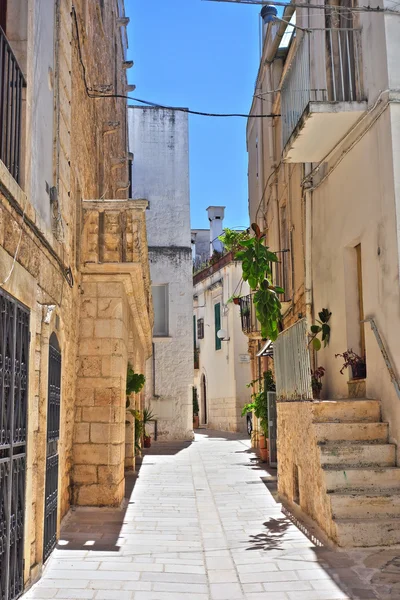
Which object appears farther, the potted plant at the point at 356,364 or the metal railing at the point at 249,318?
the metal railing at the point at 249,318

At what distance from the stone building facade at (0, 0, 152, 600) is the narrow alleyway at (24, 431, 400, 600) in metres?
0.39

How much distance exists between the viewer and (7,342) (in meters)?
4.64

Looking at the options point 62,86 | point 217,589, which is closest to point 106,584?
point 217,589

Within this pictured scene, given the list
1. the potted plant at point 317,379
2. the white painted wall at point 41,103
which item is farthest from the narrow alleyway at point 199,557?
the white painted wall at point 41,103

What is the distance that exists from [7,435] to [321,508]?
143 inches

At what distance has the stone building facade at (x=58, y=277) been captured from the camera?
4855 mm

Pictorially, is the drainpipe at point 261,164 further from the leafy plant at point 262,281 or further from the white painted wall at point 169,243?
the white painted wall at point 169,243

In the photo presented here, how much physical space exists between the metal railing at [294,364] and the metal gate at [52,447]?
3075 millimetres

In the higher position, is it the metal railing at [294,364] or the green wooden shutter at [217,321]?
the green wooden shutter at [217,321]

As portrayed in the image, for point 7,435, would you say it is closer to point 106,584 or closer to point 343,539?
point 106,584

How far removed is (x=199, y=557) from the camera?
6.42m

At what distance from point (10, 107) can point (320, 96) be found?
6097 millimetres

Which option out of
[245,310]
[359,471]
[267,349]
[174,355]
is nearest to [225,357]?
[174,355]

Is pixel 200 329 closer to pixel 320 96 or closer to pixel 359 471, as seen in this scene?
pixel 320 96
